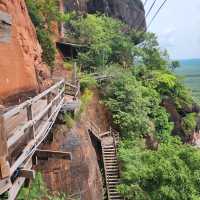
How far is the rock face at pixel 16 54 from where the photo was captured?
10.1m

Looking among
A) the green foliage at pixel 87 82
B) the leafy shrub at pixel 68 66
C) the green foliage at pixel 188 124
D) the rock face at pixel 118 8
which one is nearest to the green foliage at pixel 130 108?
the green foliage at pixel 87 82

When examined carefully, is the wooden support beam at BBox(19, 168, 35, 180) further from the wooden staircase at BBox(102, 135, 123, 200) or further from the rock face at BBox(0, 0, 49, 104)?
the wooden staircase at BBox(102, 135, 123, 200)

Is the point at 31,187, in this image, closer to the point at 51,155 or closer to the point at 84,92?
the point at 51,155

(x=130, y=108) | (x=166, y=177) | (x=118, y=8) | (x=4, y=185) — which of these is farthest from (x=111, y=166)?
(x=118, y=8)

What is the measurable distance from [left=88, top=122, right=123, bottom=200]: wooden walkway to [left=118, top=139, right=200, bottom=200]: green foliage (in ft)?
8.17

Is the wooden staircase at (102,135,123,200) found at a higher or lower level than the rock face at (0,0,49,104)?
lower

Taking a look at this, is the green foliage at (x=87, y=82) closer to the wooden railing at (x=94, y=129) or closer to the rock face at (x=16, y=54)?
the wooden railing at (x=94, y=129)

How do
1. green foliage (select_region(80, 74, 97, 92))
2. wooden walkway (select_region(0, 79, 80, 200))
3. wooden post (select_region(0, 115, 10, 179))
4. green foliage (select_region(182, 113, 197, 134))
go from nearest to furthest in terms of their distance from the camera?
wooden post (select_region(0, 115, 10, 179)) → wooden walkway (select_region(0, 79, 80, 200)) → green foliage (select_region(80, 74, 97, 92)) → green foliage (select_region(182, 113, 197, 134))

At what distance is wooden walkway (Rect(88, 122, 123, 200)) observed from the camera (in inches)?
709

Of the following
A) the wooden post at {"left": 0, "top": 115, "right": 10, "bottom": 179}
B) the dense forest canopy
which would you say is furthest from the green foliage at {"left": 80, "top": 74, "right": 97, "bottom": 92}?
the wooden post at {"left": 0, "top": 115, "right": 10, "bottom": 179}

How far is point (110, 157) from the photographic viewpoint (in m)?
20.0

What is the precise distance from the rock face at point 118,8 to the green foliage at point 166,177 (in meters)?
24.3

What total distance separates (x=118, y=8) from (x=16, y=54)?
30404 mm

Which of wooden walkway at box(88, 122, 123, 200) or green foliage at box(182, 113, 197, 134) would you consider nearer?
wooden walkway at box(88, 122, 123, 200)
